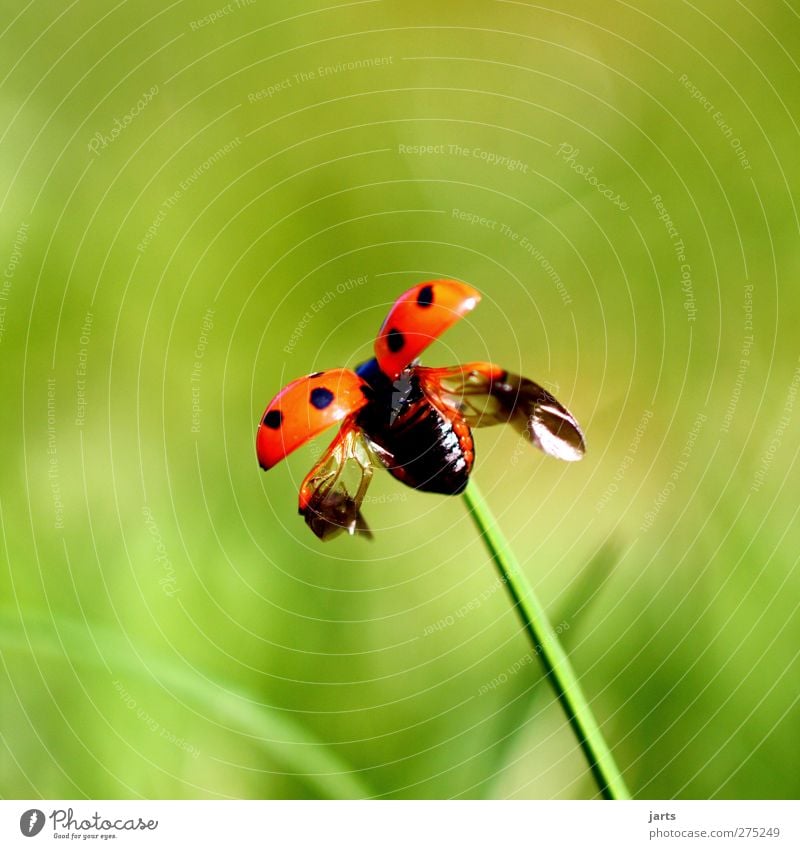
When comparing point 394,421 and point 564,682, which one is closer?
point 394,421

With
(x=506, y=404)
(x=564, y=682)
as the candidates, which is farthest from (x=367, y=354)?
(x=564, y=682)

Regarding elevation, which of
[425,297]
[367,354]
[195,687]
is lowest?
[195,687]

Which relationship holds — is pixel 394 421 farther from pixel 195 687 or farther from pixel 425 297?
pixel 195 687

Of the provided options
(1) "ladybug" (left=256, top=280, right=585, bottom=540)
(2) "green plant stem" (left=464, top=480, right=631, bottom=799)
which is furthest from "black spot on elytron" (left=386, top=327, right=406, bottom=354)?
(2) "green plant stem" (left=464, top=480, right=631, bottom=799)

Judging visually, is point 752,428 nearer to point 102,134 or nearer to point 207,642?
point 207,642

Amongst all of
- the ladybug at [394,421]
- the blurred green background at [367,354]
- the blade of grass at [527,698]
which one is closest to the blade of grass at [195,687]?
the blurred green background at [367,354]

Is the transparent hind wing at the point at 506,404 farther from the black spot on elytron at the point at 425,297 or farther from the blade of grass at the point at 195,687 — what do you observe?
the blade of grass at the point at 195,687

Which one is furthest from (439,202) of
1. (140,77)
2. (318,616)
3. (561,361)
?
(318,616)

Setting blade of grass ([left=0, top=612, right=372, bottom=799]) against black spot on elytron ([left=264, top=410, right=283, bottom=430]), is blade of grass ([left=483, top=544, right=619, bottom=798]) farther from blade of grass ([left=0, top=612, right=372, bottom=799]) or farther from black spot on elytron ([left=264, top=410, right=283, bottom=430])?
black spot on elytron ([left=264, top=410, right=283, bottom=430])
